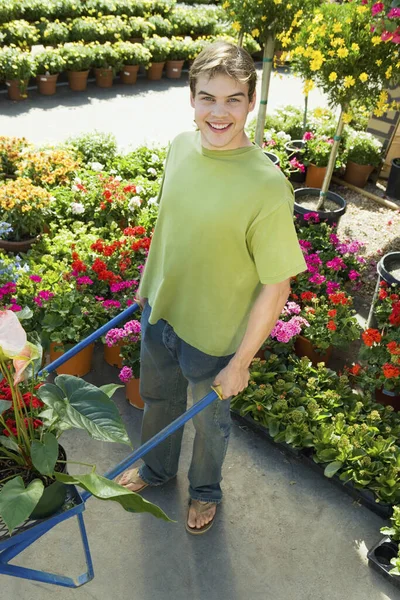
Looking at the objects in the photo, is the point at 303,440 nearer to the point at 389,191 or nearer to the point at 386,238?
the point at 386,238

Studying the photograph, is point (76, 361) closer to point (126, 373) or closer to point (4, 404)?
point (126, 373)

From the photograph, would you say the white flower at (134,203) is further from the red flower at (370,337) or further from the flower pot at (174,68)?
the flower pot at (174,68)

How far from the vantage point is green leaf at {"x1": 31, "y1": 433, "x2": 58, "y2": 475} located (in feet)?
5.63

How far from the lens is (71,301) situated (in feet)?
11.7

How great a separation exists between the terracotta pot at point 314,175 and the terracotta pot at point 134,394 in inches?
159

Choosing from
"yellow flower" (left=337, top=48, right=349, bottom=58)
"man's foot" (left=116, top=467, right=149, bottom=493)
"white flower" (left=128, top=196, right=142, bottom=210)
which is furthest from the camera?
"white flower" (left=128, top=196, right=142, bottom=210)

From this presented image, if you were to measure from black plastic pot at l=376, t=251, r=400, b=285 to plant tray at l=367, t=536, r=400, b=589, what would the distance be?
1.81 m

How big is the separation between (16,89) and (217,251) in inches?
290

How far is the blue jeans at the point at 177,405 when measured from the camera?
237 centimetres

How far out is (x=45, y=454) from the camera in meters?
1.75

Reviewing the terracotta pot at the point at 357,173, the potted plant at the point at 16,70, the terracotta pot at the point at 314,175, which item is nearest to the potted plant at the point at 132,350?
the terracotta pot at the point at 314,175

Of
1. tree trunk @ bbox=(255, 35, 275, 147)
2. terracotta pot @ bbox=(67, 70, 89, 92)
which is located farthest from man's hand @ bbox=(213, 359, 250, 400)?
terracotta pot @ bbox=(67, 70, 89, 92)

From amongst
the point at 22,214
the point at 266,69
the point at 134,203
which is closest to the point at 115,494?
the point at 22,214

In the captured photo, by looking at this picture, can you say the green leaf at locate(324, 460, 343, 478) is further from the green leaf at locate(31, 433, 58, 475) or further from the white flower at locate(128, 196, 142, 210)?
the white flower at locate(128, 196, 142, 210)
